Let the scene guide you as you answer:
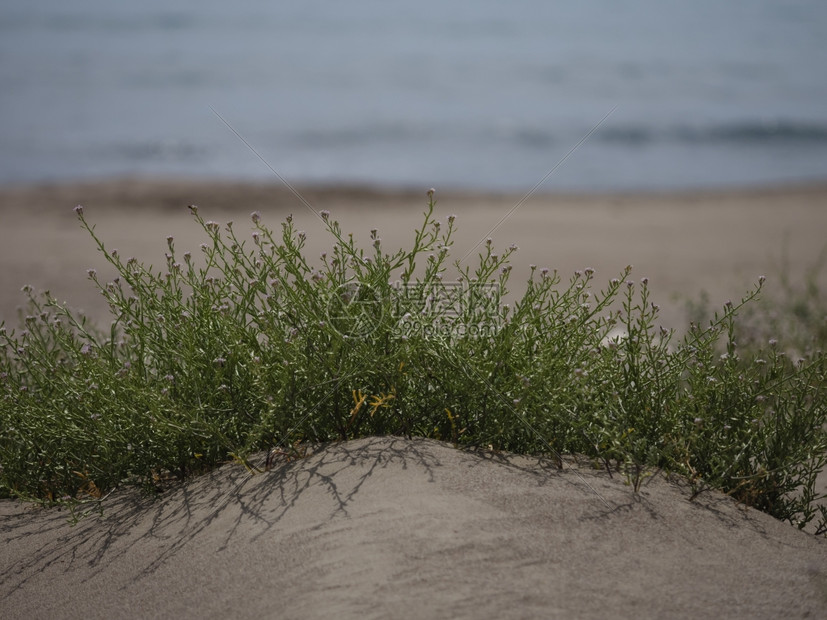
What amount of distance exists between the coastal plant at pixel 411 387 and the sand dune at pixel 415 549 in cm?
14

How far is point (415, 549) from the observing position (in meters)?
2.80

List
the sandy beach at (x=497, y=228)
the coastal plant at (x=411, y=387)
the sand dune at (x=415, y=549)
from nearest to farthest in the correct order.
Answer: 1. the sand dune at (x=415, y=549)
2. the coastal plant at (x=411, y=387)
3. the sandy beach at (x=497, y=228)

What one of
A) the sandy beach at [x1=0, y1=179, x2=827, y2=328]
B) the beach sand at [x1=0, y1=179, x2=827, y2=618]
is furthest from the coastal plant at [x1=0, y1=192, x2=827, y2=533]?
the sandy beach at [x1=0, y1=179, x2=827, y2=328]

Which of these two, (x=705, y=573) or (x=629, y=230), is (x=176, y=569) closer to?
(x=705, y=573)

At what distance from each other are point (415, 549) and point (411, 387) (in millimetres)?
877

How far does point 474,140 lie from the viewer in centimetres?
2297

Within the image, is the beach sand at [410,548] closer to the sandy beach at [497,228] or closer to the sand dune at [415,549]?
the sand dune at [415,549]

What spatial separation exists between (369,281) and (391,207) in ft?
35.9

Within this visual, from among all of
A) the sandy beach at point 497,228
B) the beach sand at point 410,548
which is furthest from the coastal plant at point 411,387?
the sandy beach at point 497,228

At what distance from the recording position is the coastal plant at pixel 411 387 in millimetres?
3355

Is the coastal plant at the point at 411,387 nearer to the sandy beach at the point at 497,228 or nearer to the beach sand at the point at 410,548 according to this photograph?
the beach sand at the point at 410,548

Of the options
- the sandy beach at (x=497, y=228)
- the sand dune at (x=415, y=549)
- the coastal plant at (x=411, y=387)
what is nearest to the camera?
the sand dune at (x=415, y=549)

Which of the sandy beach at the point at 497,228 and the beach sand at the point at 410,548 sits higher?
the sandy beach at the point at 497,228

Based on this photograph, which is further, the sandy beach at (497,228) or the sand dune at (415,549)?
the sandy beach at (497,228)
